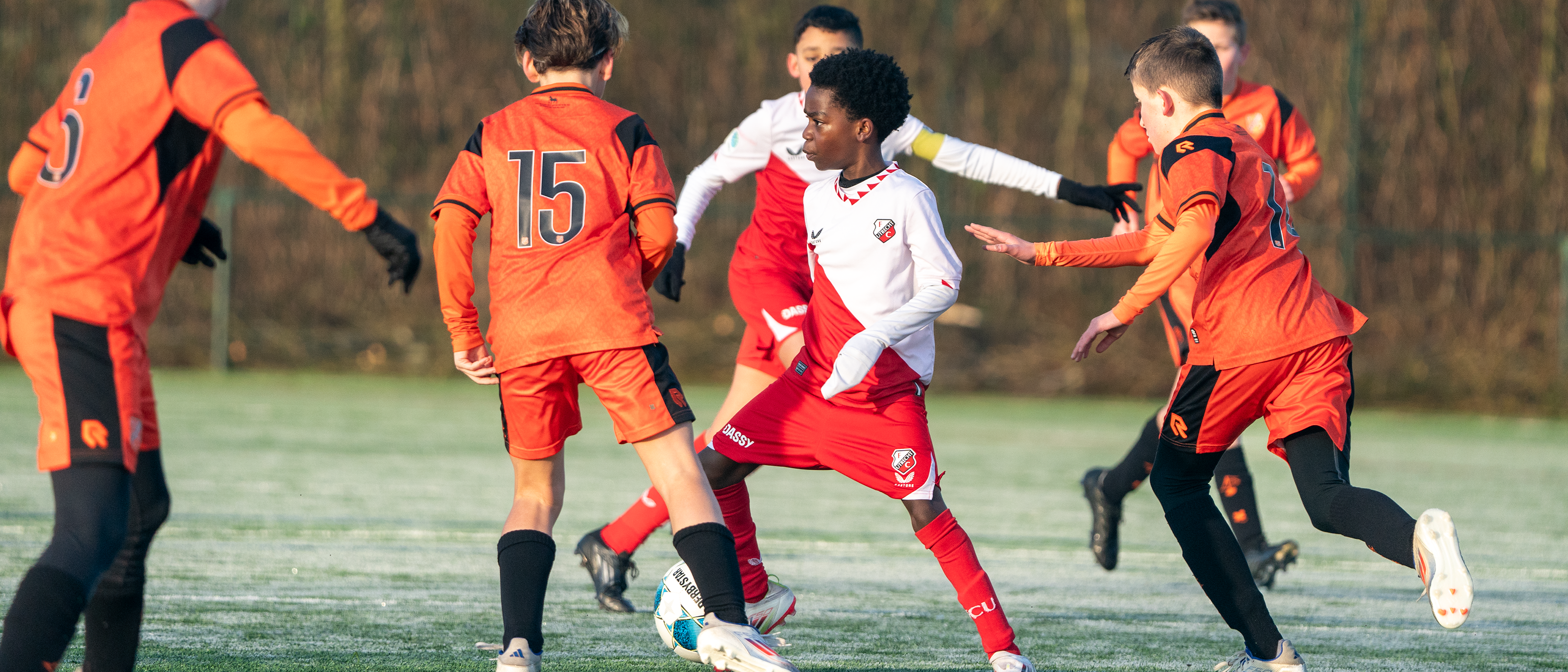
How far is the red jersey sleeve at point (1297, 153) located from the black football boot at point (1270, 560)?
4.39ft

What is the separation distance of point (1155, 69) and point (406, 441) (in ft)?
21.7

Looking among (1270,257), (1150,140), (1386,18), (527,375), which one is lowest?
(527,375)

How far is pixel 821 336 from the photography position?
4223 mm

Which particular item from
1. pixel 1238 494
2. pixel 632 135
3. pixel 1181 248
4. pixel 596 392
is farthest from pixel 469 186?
pixel 1238 494

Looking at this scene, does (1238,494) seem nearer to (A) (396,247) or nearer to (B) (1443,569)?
(B) (1443,569)

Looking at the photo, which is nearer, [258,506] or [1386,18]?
[258,506]

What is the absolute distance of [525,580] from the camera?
3781mm

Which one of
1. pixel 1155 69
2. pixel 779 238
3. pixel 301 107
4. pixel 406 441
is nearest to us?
pixel 1155 69

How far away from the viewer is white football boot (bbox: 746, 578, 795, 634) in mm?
4414

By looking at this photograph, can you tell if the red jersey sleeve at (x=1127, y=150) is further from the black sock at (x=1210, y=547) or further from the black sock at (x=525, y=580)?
the black sock at (x=525, y=580)

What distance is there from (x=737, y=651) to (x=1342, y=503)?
5.08 ft

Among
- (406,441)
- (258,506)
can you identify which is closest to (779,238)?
(258,506)

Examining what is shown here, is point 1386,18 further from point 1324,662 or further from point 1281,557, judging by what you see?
point 1324,662

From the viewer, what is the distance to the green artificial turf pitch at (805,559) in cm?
436
